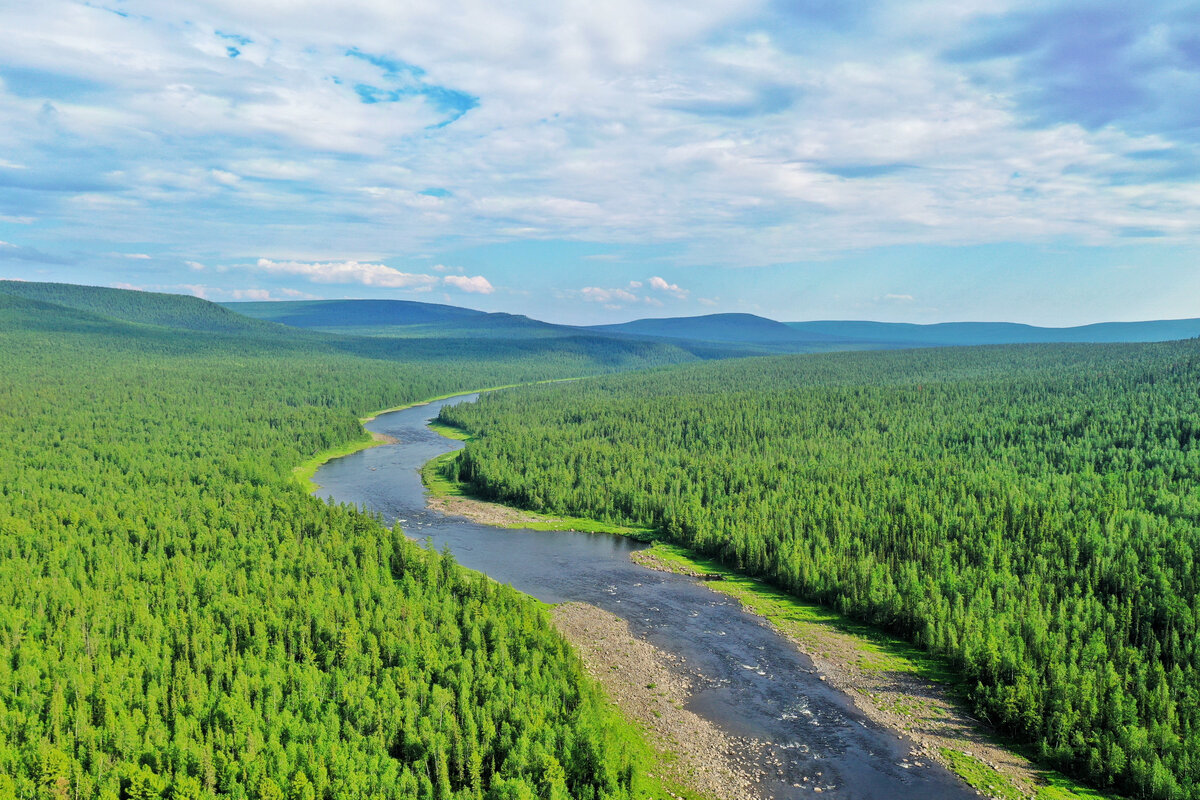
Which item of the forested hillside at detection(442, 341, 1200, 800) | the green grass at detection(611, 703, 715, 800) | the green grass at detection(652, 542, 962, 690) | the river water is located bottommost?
the green grass at detection(611, 703, 715, 800)

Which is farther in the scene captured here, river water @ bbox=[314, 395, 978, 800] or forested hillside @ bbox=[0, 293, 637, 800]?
river water @ bbox=[314, 395, 978, 800]

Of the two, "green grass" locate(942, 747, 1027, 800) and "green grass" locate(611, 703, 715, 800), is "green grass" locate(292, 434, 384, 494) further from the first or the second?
"green grass" locate(942, 747, 1027, 800)

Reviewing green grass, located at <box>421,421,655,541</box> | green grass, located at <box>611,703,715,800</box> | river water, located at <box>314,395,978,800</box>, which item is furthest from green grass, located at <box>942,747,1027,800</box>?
green grass, located at <box>421,421,655,541</box>

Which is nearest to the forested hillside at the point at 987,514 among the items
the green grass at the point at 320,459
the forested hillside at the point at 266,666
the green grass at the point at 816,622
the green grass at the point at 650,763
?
the green grass at the point at 816,622

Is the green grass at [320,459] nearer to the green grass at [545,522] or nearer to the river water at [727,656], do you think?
the river water at [727,656]

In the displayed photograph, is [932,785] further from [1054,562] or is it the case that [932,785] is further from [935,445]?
[935,445]

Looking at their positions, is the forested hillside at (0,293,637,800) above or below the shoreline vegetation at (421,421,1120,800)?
above

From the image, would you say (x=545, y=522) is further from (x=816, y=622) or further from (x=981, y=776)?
(x=981, y=776)
